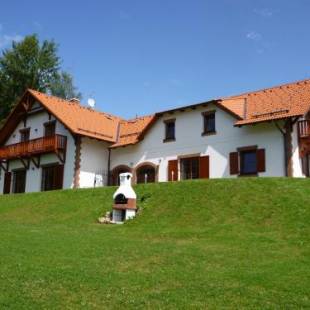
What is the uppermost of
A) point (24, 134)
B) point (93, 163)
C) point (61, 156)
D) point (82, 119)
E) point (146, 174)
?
point (82, 119)

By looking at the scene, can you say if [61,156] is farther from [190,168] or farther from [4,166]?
[190,168]

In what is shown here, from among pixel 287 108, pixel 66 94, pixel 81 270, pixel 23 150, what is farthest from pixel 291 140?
pixel 66 94

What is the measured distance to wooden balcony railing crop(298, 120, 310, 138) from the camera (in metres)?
22.7

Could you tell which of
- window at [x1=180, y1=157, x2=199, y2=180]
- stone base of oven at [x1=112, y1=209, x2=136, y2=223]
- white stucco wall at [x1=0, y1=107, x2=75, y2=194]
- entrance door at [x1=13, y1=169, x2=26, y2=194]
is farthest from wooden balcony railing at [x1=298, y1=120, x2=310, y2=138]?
entrance door at [x1=13, y1=169, x2=26, y2=194]

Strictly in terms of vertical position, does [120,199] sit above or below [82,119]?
below

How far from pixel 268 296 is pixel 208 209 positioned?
356 inches

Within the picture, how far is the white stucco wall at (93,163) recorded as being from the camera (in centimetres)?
2938

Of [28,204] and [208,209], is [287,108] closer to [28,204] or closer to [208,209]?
[208,209]

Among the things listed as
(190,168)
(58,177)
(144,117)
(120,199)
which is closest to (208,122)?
(190,168)

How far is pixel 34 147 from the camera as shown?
102 ft

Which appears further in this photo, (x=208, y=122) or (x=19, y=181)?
(x=19, y=181)

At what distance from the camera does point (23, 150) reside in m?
31.9

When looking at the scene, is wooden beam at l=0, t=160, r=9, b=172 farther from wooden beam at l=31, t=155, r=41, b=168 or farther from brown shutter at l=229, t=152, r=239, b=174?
brown shutter at l=229, t=152, r=239, b=174

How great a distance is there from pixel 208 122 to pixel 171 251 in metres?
15.3
